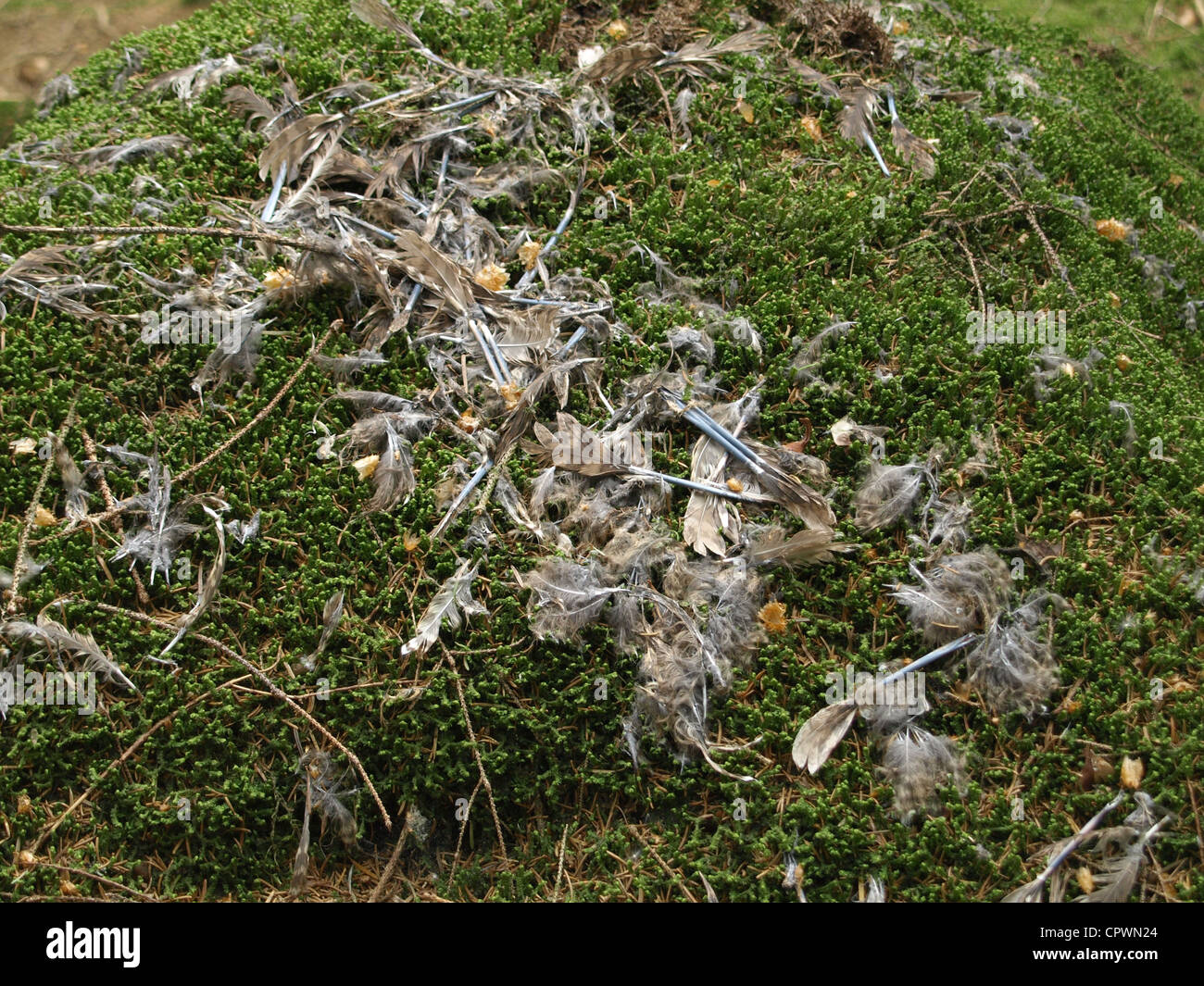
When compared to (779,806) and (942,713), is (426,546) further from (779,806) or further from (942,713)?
(942,713)

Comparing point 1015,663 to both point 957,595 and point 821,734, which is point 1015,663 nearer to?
point 957,595

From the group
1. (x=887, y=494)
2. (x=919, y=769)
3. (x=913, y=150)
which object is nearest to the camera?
(x=919, y=769)

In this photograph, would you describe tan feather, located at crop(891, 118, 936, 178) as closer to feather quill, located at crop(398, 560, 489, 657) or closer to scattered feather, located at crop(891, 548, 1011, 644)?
scattered feather, located at crop(891, 548, 1011, 644)

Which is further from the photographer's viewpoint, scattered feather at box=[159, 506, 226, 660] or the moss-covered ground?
scattered feather at box=[159, 506, 226, 660]

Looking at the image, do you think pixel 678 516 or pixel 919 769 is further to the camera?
pixel 678 516

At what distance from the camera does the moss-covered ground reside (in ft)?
11.9

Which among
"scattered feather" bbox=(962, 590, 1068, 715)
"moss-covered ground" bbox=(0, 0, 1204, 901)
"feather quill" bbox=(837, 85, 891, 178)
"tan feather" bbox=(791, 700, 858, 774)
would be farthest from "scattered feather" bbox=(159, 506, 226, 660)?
"feather quill" bbox=(837, 85, 891, 178)

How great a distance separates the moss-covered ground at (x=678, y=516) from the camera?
3625 millimetres

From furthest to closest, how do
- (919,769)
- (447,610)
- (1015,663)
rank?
(447,610) < (1015,663) < (919,769)

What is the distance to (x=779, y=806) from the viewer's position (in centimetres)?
362

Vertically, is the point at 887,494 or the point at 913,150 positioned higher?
the point at 913,150

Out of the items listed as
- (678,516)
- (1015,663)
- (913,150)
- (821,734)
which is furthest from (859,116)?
(821,734)

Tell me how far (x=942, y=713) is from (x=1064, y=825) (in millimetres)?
595

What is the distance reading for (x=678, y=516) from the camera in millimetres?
4113
